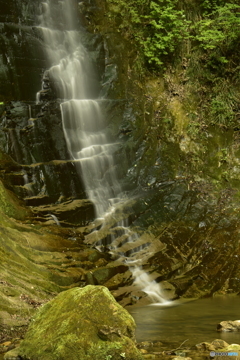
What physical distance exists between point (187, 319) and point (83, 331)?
2960 millimetres

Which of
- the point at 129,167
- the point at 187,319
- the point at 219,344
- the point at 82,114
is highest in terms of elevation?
the point at 82,114

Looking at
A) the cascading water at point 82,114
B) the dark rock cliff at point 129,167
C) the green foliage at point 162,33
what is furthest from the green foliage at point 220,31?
the cascading water at point 82,114

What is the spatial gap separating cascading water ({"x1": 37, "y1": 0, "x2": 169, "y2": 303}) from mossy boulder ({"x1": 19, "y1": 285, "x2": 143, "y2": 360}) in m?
4.78

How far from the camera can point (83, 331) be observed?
13.9 feet

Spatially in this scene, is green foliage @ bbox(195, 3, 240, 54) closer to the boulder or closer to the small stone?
the boulder

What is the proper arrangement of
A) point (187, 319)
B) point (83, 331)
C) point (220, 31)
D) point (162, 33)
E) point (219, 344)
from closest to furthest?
1. point (83, 331)
2. point (219, 344)
3. point (187, 319)
4. point (220, 31)
5. point (162, 33)

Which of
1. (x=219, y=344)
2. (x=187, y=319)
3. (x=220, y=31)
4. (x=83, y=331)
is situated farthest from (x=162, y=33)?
(x=83, y=331)

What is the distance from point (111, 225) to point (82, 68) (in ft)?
20.6

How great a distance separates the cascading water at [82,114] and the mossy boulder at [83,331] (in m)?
4.78

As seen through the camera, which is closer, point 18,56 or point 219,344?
point 219,344

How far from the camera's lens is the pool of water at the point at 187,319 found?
5562mm

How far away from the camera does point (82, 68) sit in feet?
45.2

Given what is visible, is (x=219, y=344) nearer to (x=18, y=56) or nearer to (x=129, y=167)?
(x=129, y=167)

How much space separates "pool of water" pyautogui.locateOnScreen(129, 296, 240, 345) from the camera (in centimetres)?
556
